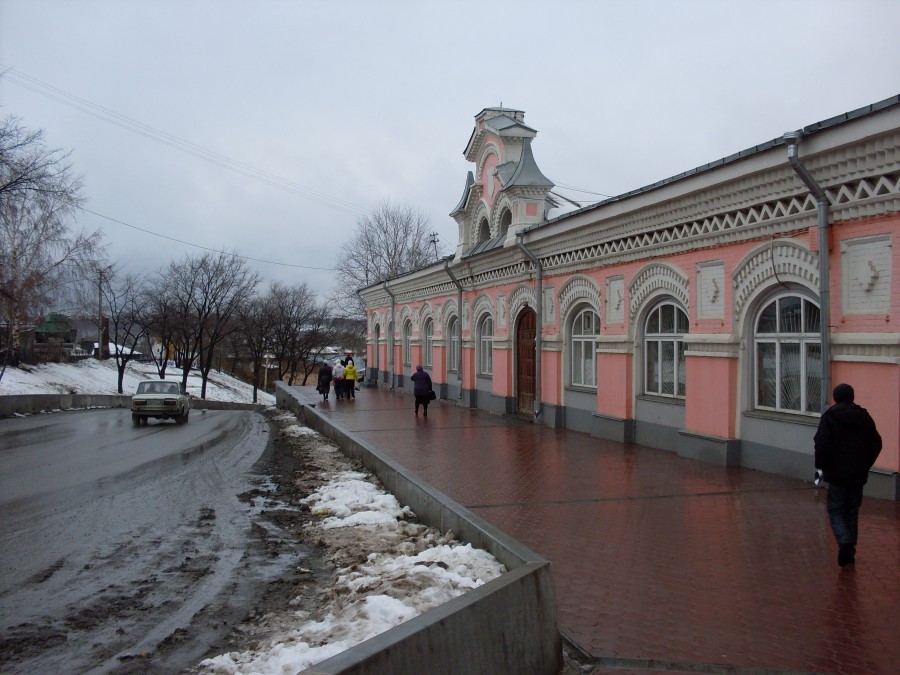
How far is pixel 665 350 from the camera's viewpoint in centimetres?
1338

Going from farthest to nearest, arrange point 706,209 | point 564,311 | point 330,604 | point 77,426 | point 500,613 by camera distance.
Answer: point 77,426 → point 564,311 → point 706,209 → point 330,604 → point 500,613

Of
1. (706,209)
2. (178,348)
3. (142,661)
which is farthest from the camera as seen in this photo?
(178,348)

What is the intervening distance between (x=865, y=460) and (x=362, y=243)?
5546 centimetres

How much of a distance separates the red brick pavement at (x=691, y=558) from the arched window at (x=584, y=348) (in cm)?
374

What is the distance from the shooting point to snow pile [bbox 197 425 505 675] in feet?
15.2

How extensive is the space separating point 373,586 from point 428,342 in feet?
78.3

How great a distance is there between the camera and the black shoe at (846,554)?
6.15 m

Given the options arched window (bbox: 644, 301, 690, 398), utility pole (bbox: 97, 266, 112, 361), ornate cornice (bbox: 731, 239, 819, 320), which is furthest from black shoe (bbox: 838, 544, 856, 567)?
utility pole (bbox: 97, 266, 112, 361)

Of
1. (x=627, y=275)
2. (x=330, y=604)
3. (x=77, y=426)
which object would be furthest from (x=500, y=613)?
(x=77, y=426)

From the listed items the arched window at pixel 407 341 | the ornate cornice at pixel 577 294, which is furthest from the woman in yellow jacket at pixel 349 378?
the ornate cornice at pixel 577 294

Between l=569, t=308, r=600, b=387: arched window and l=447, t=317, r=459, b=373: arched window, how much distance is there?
30.7 feet

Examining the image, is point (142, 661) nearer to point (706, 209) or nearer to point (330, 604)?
point (330, 604)

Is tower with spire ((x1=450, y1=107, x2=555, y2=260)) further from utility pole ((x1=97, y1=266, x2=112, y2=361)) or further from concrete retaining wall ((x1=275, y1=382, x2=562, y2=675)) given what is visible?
utility pole ((x1=97, y1=266, x2=112, y2=361))

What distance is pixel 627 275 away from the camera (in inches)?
555
